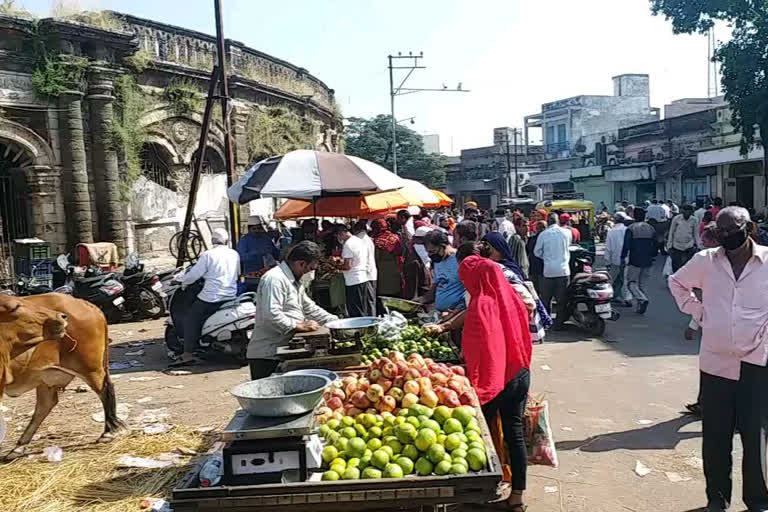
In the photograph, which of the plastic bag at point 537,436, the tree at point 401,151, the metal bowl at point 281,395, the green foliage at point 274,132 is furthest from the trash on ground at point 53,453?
the tree at point 401,151

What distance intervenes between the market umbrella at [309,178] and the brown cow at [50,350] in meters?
3.10

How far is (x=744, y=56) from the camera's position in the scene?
17.5 m

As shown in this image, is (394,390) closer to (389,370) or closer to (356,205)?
(389,370)

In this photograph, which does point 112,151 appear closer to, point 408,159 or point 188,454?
point 188,454

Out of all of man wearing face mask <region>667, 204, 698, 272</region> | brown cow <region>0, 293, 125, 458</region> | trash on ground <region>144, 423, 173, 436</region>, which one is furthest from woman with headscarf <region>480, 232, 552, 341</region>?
man wearing face mask <region>667, 204, 698, 272</region>

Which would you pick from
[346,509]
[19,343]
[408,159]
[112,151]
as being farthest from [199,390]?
[408,159]

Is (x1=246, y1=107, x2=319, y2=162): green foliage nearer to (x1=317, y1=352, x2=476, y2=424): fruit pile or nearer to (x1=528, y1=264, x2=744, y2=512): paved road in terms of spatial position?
(x1=528, y1=264, x2=744, y2=512): paved road

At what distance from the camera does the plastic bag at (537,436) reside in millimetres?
4672

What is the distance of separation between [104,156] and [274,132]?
276 inches

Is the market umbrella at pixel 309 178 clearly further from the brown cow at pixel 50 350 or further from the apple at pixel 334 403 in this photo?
the apple at pixel 334 403

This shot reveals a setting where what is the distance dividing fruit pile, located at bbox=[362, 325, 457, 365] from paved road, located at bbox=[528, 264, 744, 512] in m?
1.16

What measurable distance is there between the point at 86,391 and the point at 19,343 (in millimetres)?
2844

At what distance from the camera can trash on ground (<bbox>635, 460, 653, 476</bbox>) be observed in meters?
5.01

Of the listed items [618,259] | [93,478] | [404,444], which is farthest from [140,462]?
[618,259]
